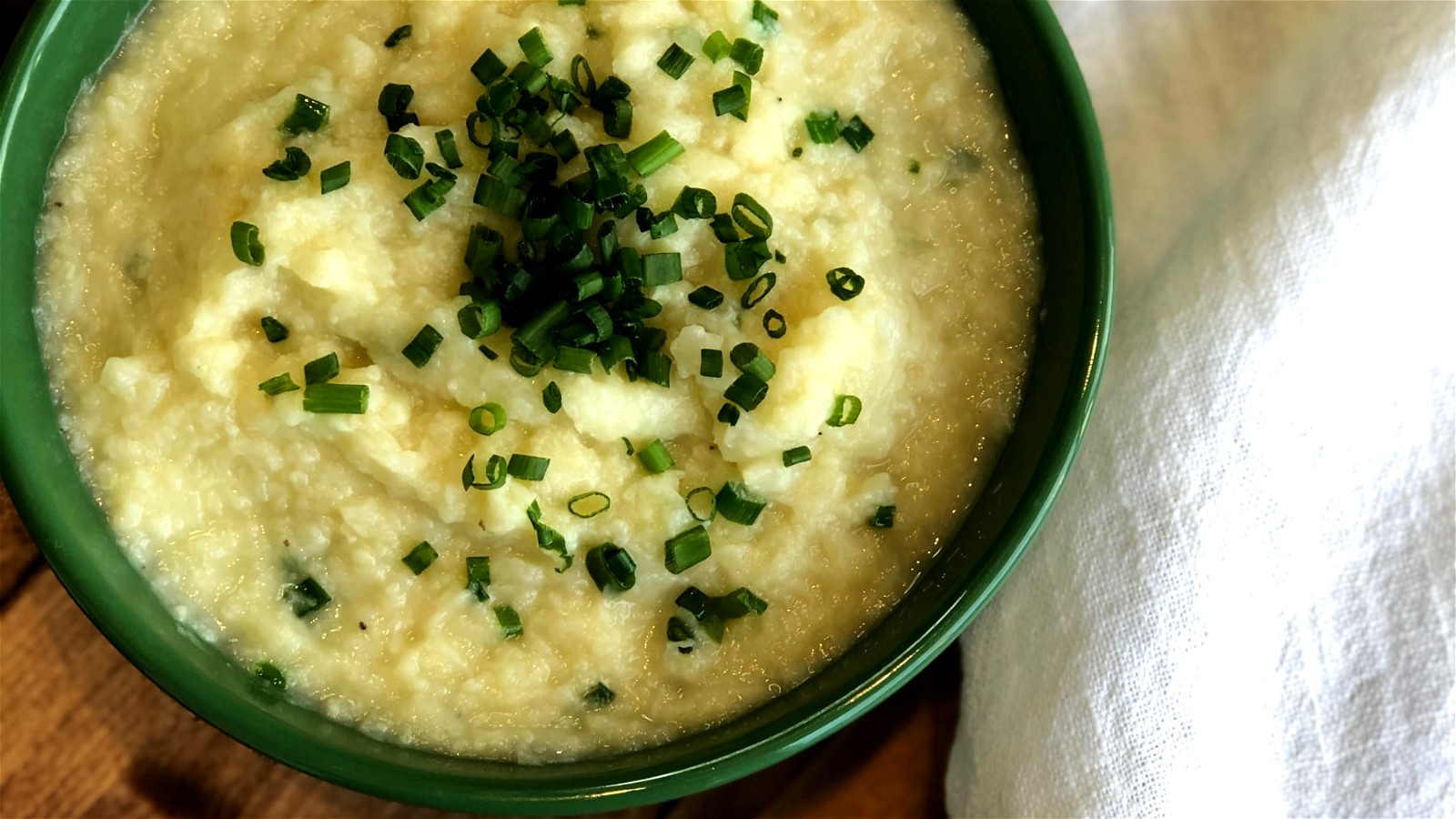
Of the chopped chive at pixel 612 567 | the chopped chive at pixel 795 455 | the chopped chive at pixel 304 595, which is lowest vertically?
the chopped chive at pixel 304 595

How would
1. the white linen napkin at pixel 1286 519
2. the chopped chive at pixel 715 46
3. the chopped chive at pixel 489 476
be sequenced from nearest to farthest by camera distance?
the chopped chive at pixel 489 476 < the chopped chive at pixel 715 46 < the white linen napkin at pixel 1286 519

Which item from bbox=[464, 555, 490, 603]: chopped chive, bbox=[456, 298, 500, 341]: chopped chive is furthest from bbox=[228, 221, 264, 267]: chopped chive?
bbox=[464, 555, 490, 603]: chopped chive

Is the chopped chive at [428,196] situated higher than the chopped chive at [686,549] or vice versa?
the chopped chive at [428,196]

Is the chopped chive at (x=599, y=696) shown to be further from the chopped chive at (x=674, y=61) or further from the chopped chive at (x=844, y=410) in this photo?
the chopped chive at (x=674, y=61)

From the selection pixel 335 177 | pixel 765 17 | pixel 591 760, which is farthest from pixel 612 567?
pixel 765 17

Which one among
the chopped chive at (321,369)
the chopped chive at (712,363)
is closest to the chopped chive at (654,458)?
the chopped chive at (712,363)

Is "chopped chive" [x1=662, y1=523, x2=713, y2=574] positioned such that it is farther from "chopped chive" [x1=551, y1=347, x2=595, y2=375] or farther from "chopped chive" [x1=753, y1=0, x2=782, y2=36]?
"chopped chive" [x1=753, y1=0, x2=782, y2=36]

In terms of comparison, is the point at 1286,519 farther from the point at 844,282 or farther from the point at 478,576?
the point at 478,576
